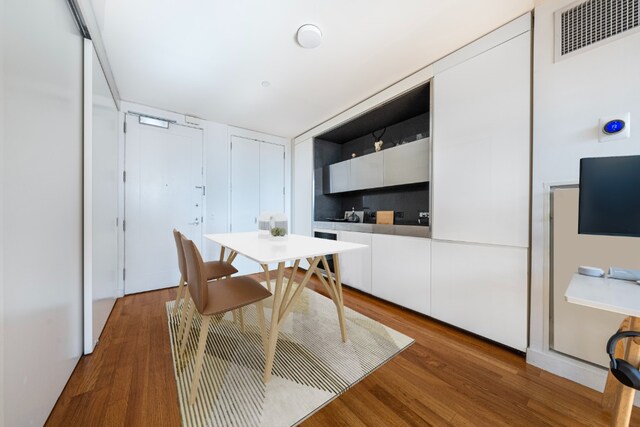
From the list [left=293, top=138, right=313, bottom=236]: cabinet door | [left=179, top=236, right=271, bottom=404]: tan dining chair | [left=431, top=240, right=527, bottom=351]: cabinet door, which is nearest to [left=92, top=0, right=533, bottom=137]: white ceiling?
[left=293, top=138, right=313, bottom=236]: cabinet door

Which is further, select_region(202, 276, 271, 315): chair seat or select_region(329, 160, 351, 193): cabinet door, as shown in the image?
select_region(329, 160, 351, 193): cabinet door

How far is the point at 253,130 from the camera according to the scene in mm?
4141

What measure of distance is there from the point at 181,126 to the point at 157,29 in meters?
1.79

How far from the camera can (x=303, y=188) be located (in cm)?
431

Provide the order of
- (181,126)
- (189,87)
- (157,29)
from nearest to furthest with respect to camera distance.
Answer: (157,29) < (189,87) < (181,126)

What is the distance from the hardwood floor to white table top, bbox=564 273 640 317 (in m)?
0.77

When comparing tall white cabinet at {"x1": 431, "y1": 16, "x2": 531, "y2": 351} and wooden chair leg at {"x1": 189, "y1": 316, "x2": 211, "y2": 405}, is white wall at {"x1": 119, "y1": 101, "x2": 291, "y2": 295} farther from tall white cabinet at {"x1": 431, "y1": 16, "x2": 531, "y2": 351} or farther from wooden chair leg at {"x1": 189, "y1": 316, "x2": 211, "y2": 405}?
tall white cabinet at {"x1": 431, "y1": 16, "x2": 531, "y2": 351}

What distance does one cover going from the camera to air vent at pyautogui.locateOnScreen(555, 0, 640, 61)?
1.33 meters

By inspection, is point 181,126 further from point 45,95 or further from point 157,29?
point 45,95

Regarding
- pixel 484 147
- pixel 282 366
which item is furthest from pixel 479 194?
pixel 282 366

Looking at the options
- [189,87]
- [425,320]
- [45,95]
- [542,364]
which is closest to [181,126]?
[189,87]

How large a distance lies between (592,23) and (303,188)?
359 centimetres

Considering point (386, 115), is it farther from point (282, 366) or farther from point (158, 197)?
point (158, 197)

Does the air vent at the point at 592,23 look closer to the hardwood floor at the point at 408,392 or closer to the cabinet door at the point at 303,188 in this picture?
the hardwood floor at the point at 408,392
